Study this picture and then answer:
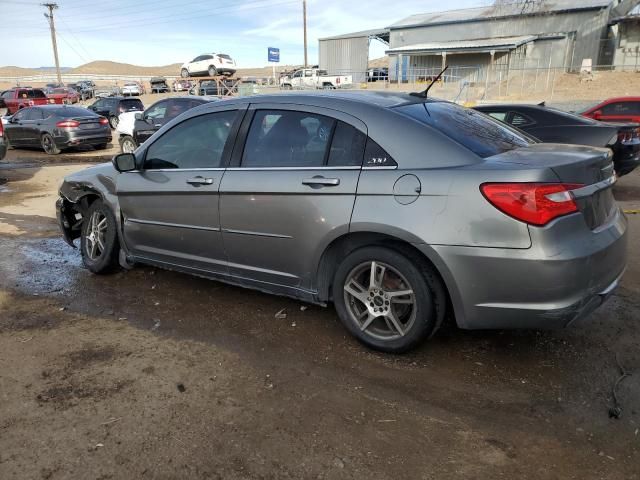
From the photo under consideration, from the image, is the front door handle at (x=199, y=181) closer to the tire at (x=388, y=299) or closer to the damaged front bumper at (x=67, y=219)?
the tire at (x=388, y=299)

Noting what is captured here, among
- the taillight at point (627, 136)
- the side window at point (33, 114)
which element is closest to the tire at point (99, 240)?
the taillight at point (627, 136)

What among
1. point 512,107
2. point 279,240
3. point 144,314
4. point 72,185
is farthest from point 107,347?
point 512,107

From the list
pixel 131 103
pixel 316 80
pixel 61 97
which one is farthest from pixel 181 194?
pixel 316 80

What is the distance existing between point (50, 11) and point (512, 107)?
226 ft

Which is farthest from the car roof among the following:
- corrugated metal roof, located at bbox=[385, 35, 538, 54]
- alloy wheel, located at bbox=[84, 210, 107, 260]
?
corrugated metal roof, located at bbox=[385, 35, 538, 54]

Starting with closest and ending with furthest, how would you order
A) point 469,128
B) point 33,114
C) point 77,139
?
point 469,128 → point 77,139 → point 33,114

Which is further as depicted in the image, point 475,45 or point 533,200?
point 475,45

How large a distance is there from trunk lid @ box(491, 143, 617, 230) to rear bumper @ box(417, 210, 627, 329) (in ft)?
0.37

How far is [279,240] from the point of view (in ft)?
12.2

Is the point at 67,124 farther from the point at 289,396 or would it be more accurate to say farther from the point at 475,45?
the point at 475,45

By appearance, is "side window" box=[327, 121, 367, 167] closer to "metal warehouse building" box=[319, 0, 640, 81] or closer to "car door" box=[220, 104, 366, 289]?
"car door" box=[220, 104, 366, 289]

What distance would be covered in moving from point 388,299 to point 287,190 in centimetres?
101

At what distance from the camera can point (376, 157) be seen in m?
3.34

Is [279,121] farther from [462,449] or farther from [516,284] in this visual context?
[462,449]
